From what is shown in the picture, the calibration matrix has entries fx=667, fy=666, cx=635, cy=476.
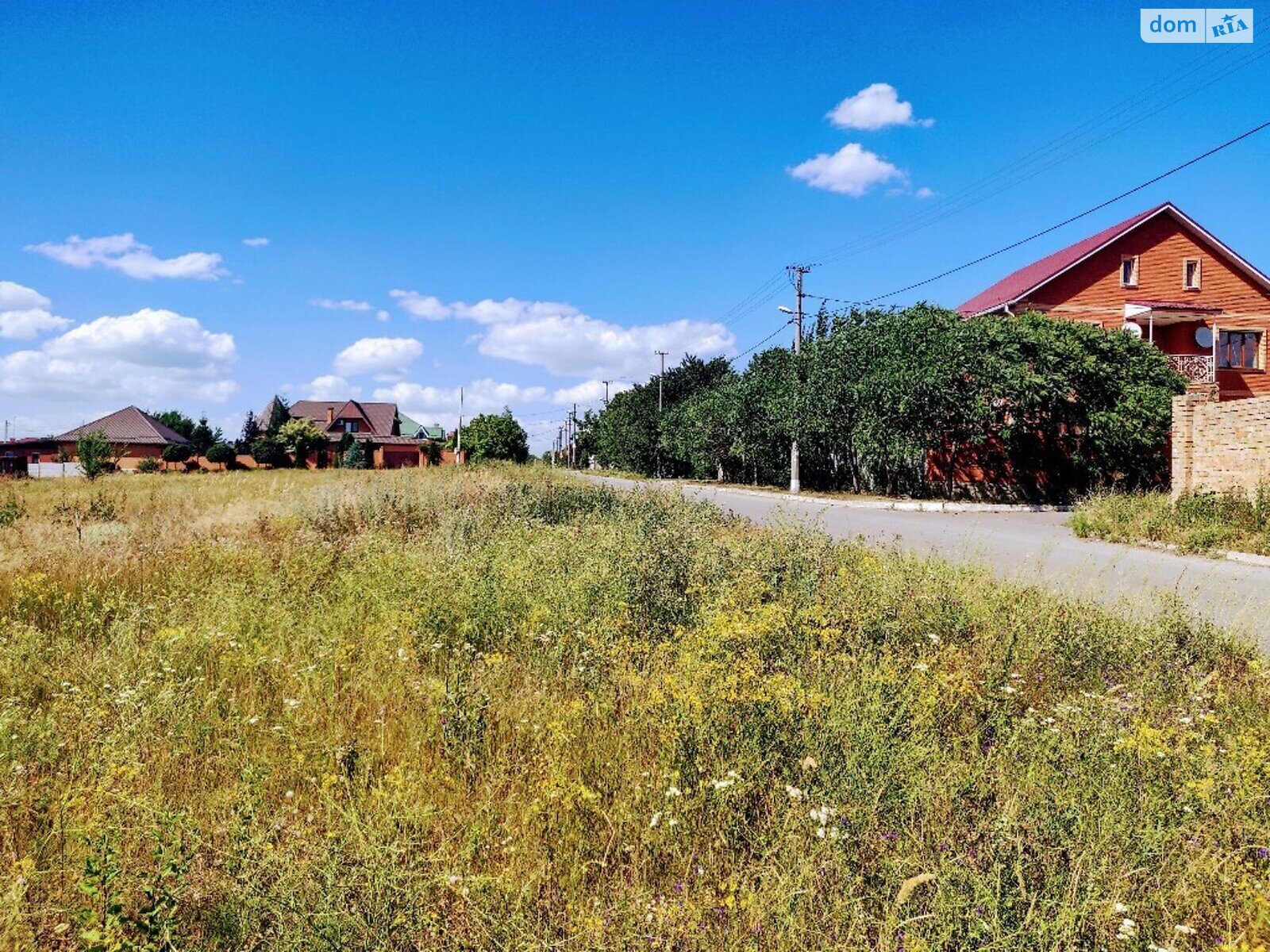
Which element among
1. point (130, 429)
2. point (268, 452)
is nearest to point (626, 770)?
point (268, 452)

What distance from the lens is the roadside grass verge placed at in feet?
35.4

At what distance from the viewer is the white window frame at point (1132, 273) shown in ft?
94.9

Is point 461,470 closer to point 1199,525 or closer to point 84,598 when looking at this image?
point 84,598

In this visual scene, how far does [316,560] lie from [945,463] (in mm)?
21394

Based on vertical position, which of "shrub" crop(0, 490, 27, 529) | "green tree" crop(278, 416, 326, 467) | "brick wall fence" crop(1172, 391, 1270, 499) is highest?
"green tree" crop(278, 416, 326, 467)

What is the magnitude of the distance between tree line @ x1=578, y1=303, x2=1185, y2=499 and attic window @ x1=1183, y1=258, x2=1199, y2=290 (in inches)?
440

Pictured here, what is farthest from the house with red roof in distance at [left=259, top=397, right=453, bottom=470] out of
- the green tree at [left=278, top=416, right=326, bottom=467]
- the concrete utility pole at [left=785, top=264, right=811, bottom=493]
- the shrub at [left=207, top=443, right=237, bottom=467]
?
the concrete utility pole at [left=785, top=264, right=811, bottom=493]

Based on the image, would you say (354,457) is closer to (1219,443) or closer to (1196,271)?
(1196,271)

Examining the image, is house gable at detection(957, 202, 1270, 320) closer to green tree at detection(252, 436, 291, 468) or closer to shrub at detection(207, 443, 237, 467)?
green tree at detection(252, 436, 291, 468)

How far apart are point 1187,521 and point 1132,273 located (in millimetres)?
22812

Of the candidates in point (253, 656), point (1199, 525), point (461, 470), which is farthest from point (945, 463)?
point (253, 656)

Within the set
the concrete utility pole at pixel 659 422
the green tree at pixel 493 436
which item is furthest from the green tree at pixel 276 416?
the concrete utility pole at pixel 659 422

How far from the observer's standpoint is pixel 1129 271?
95.6 feet

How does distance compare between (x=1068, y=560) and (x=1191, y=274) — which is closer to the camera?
(x=1068, y=560)
